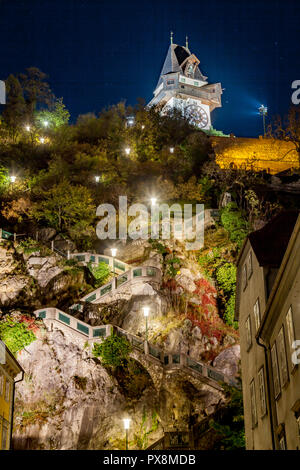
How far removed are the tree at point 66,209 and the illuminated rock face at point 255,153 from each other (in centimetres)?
2107

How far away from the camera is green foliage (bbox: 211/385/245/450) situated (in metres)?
26.7

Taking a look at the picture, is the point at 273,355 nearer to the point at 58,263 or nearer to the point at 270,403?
the point at 270,403

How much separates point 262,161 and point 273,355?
5378cm

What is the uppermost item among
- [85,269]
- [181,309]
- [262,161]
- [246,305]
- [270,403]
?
[262,161]

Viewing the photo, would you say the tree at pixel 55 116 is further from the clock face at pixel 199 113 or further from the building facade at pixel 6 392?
the building facade at pixel 6 392

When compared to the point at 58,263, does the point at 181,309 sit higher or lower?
lower

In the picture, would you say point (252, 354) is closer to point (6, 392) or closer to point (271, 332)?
point (271, 332)

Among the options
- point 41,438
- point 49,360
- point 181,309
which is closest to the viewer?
point 41,438

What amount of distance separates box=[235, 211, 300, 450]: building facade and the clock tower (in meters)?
63.9

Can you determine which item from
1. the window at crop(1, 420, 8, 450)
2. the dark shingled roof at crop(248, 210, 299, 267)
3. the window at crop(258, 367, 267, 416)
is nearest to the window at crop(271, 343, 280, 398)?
the window at crop(258, 367, 267, 416)

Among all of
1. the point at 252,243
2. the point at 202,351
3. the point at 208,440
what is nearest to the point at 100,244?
the point at 202,351

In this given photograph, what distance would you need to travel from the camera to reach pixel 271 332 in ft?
63.2

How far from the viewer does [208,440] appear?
98.7 feet

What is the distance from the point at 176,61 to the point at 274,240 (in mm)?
81905
